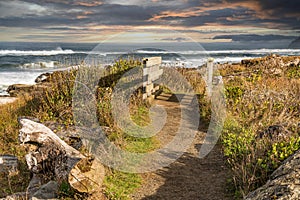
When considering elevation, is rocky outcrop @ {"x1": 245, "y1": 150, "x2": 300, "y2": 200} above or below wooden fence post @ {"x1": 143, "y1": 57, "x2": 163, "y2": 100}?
below

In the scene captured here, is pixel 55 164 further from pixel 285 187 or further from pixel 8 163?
pixel 285 187

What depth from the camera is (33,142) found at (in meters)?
6.23

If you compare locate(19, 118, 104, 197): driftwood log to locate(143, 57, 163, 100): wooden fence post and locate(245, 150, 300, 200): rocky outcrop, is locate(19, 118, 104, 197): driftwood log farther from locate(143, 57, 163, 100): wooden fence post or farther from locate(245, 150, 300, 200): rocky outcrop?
locate(143, 57, 163, 100): wooden fence post

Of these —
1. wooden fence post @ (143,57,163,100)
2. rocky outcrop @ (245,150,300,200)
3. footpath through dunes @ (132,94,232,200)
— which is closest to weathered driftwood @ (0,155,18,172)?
footpath through dunes @ (132,94,232,200)

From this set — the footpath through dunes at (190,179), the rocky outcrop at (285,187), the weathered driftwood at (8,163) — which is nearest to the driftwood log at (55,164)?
the footpath through dunes at (190,179)

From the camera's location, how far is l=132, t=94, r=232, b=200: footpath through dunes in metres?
5.63

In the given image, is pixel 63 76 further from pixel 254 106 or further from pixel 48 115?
pixel 254 106

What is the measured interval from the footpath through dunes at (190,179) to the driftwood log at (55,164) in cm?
85

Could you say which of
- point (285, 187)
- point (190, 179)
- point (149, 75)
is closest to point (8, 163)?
point (190, 179)

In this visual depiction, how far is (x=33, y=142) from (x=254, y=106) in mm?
5895

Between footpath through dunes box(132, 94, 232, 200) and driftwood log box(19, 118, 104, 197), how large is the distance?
854 millimetres

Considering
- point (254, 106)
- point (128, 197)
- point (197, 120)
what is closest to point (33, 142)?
point (128, 197)

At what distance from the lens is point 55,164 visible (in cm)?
593

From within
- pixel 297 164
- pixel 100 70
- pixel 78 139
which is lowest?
pixel 78 139
